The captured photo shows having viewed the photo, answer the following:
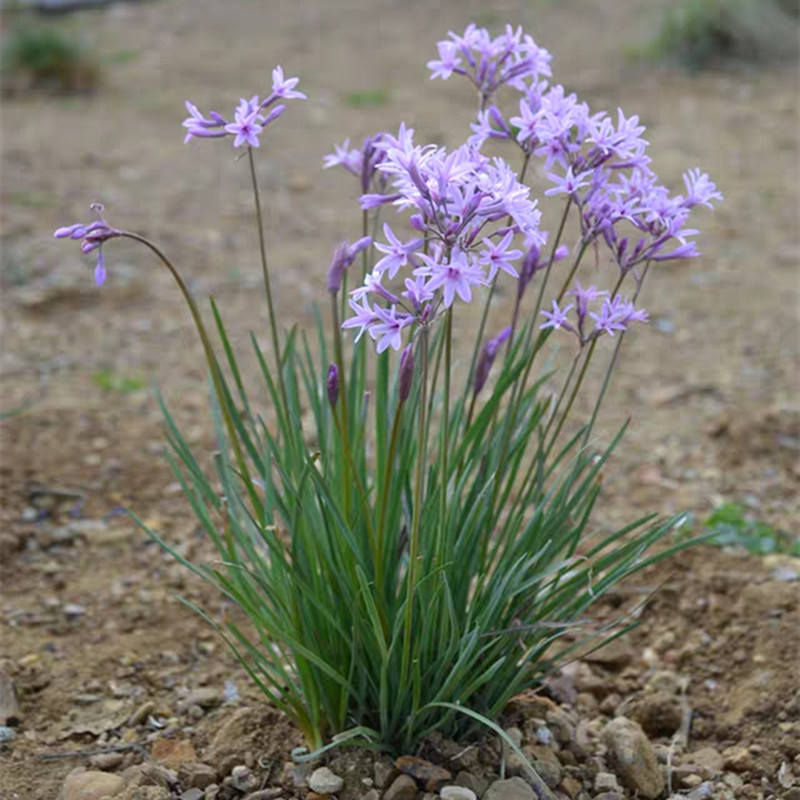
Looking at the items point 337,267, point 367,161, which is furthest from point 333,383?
point 367,161

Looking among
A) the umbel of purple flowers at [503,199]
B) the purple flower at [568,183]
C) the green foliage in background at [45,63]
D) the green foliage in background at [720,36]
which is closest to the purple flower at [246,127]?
the umbel of purple flowers at [503,199]

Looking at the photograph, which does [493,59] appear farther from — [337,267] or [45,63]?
[45,63]

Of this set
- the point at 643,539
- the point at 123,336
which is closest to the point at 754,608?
the point at 643,539

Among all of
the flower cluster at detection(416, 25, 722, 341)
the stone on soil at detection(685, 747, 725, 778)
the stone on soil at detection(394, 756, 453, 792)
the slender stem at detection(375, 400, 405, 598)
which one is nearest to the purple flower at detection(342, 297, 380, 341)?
the slender stem at detection(375, 400, 405, 598)

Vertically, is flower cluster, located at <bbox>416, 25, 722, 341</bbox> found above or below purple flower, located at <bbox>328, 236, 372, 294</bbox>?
above

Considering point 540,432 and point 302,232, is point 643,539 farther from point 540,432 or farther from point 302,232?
point 302,232

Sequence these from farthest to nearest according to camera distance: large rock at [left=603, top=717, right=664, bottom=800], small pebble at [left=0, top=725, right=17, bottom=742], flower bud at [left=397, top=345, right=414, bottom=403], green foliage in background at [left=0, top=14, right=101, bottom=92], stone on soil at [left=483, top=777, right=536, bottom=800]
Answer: green foliage in background at [left=0, top=14, right=101, bottom=92]
small pebble at [left=0, top=725, right=17, bottom=742]
large rock at [left=603, top=717, right=664, bottom=800]
stone on soil at [left=483, top=777, right=536, bottom=800]
flower bud at [left=397, top=345, right=414, bottom=403]

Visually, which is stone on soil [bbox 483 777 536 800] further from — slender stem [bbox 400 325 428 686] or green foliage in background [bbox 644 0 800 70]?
green foliage in background [bbox 644 0 800 70]

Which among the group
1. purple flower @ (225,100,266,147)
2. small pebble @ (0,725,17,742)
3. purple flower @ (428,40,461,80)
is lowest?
small pebble @ (0,725,17,742)
